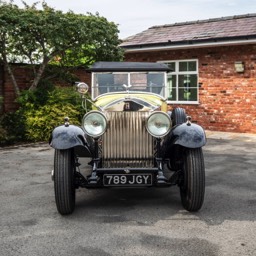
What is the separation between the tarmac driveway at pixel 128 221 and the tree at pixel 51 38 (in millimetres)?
4751

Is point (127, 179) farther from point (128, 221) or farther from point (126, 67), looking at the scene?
point (126, 67)

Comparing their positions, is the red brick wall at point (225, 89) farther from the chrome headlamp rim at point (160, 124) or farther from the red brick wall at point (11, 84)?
the chrome headlamp rim at point (160, 124)

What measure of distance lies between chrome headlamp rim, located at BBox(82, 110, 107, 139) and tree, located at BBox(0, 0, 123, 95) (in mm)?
6086

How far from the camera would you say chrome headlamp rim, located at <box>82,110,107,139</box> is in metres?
4.25

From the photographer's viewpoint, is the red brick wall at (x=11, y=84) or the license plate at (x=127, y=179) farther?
the red brick wall at (x=11, y=84)

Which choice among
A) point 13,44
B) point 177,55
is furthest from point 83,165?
point 177,55

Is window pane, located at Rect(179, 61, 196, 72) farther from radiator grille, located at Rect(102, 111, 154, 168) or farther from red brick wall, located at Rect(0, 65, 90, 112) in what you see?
radiator grille, located at Rect(102, 111, 154, 168)

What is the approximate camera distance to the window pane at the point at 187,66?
1252 cm

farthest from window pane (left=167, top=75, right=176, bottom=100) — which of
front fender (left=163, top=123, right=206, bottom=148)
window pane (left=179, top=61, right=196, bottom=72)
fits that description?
front fender (left=163, top=123, right=206, bottom=148)

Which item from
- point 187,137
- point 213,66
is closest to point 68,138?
point 187,137

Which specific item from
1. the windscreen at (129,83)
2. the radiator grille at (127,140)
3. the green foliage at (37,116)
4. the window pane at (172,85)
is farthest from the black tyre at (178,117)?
the window pane at (172,85)

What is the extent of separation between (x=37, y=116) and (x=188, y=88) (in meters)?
5.46

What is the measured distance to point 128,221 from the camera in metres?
3.95

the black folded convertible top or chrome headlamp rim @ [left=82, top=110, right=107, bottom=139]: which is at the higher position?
the black folded convertible top
